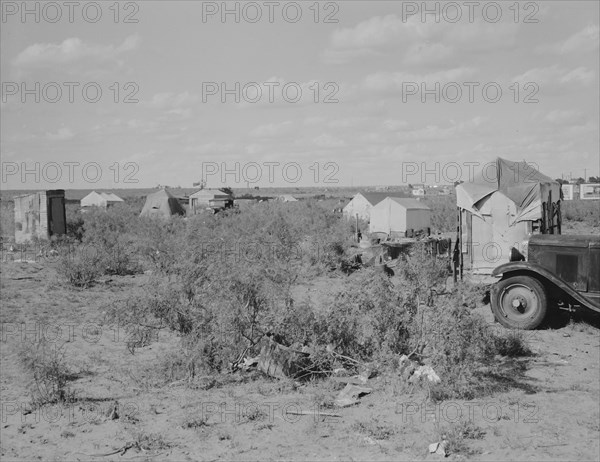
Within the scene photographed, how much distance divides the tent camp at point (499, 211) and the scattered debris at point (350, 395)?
20.8ft

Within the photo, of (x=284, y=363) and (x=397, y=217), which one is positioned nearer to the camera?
(x=284, y=363)

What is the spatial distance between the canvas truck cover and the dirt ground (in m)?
4.35

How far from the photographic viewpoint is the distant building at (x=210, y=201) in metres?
40.1

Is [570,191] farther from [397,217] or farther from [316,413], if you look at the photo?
[316,413]

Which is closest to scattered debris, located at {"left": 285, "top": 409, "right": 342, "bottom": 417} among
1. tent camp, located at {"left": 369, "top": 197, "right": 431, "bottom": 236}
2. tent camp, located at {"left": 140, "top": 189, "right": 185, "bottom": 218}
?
tent camp, located at {"left": 369, "top": 197, "right": 431, "bottom": 236}

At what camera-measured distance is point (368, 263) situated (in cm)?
1958

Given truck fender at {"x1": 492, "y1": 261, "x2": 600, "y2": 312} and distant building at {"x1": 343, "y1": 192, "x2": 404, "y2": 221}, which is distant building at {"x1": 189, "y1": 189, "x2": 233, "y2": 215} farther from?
truck fender at {"x1": 492, "y1": 261, "x2": 600, "y2": 312}

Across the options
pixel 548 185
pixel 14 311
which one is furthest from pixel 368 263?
pixel 14 311

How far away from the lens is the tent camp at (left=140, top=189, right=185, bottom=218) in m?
36.9

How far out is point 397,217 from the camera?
30.1 m

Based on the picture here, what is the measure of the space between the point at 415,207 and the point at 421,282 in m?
21.1

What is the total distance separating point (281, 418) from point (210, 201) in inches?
1391

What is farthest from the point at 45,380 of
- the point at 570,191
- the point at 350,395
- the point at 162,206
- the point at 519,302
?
the point at 570,191

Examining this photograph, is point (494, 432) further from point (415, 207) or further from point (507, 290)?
point (415, 207)
